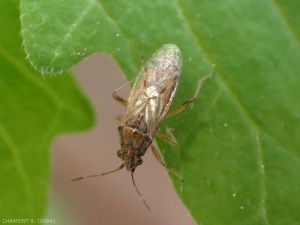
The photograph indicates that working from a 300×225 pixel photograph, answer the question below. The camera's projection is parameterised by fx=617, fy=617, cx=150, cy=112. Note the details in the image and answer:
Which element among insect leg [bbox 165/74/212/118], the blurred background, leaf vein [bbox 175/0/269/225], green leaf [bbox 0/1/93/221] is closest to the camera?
leaf vein [bbox 175/0/269/225]

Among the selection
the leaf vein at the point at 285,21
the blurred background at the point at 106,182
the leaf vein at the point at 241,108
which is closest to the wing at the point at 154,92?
the leaf vein at the point at 241,108

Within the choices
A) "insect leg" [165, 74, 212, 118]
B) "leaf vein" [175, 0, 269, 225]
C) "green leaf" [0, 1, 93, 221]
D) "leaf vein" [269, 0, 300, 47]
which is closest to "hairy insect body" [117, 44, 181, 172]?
"insect leg" [165, 74, 212, 118]

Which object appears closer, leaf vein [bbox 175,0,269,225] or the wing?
leaf vein [bbox 175,0,269,225]

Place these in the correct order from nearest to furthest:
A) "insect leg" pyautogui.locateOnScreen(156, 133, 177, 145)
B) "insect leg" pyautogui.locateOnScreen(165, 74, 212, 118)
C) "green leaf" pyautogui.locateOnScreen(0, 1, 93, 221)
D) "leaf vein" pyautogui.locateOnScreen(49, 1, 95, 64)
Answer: "leaf vein" pyautogui.locateOnScreen(49, 1, 95, 64) → "insect leg" pyautogui.locateOnScreen(165, 74, 212, 118) → "insect leg" pyautogui.locateOnScreen(156, 133, 177, 145) → "green leaf" pyautogui.locateOnScreen(0, 1, 93, 221)

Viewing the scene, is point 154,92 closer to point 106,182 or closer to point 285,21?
point 285,21

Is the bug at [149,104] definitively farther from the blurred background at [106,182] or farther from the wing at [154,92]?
the blurred background at [106,182]

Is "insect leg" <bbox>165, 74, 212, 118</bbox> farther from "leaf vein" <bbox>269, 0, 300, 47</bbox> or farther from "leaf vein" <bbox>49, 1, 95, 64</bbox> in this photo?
"leaf vein" <bbox>49, 1, 95, 64</bbox>
